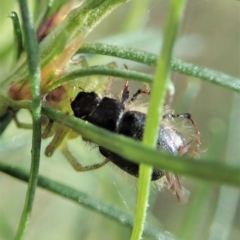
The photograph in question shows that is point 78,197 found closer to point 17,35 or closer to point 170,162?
point 17,35

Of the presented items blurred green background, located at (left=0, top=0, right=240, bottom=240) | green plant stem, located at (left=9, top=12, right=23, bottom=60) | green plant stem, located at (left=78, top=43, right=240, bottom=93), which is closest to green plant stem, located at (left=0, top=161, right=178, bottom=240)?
blurred green background, located at (left=0, top=0, right=240, bottom=240)

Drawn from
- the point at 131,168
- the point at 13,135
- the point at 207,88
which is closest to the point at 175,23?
the point at 131,168

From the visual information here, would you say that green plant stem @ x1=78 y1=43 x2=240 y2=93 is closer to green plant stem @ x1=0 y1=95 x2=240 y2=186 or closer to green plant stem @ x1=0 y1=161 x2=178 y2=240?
green plant stem @ x1=0 y1=95 x2=240 y2=186

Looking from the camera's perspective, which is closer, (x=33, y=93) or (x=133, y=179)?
(x=33, y=93)

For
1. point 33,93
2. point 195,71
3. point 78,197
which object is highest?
point 195,71

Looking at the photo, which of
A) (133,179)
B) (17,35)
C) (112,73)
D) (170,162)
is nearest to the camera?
(170,162)

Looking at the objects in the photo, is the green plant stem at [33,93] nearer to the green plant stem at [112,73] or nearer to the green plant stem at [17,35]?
the green plant stem at [112,73]

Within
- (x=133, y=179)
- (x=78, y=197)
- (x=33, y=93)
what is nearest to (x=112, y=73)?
(x=33, y=93)

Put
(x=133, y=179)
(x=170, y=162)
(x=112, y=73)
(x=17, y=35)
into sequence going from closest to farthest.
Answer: (x=170, y=162) → (x=112, y=73) → (x=17, y=35) → (x=133, y=179)
